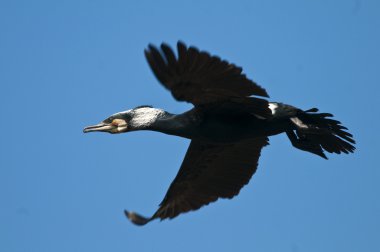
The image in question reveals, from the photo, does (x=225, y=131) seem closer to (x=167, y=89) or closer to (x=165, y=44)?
(x=167, y=89)

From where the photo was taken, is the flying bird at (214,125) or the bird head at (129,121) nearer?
the flying bird at (214,125)

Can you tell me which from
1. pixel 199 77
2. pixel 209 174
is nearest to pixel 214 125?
pixel 199 77

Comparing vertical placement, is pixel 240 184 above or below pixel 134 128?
below

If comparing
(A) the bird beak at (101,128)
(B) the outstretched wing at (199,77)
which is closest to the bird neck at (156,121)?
(A) the bird beak at (101,128)

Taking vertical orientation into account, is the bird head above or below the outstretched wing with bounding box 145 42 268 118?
above

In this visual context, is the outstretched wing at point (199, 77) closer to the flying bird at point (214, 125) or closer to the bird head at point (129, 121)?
the flying bird at point (214, 125)

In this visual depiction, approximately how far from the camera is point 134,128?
10.1 m

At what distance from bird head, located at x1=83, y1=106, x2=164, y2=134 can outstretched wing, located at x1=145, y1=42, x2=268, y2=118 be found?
0.87 meters

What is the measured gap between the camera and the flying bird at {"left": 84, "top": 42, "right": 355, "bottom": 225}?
335 inches

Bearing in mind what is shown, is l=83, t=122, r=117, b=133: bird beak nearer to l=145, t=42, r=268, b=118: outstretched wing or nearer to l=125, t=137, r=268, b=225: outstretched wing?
l=125, t=137, r=268, b=225: outstretched wing

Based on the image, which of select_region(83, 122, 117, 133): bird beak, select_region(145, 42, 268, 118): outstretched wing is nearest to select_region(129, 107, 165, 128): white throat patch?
select_region(83, 122, 117, 133): bird beak

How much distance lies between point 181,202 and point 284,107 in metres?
2.16

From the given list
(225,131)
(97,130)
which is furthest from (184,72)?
(97,130)

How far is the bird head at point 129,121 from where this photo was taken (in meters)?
9.96
